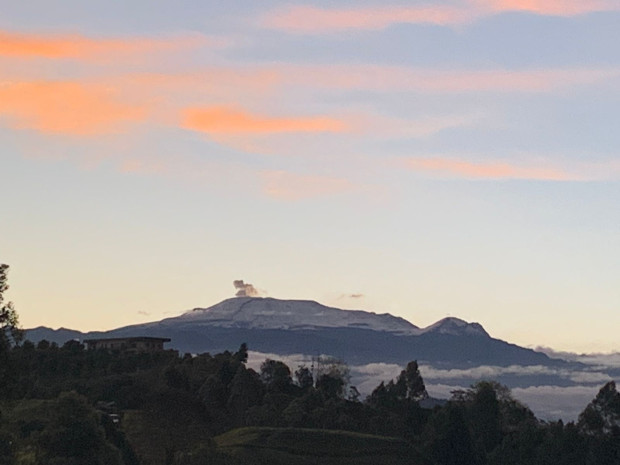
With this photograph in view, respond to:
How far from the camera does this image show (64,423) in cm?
14962

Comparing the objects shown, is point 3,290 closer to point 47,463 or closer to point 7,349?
point 7,349

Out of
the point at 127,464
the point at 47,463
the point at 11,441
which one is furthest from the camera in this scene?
the point at 127,464

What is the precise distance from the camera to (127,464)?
197625 millimetres

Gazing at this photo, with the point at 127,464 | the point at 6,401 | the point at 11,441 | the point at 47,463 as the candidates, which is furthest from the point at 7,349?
the point at 127,464

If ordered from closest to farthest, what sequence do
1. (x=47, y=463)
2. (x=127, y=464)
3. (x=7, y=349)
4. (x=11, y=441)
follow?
(x=7, y=349)
(x=11, y=441)
(x=47, y=463)
(x=127, y=464)

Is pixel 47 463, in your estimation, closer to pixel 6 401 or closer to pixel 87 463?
pixel 87 463

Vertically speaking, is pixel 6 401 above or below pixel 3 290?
below

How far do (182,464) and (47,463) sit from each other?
59.5 m

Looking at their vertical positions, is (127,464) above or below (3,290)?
below

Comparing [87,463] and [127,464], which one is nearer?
[87,463]

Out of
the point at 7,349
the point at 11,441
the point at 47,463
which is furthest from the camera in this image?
the point at 47,463

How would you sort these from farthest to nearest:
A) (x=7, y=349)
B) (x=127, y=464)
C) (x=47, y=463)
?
(x=127, y=464)
(x=47, y=463)
(x=7, y=349)

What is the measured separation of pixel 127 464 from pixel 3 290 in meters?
120

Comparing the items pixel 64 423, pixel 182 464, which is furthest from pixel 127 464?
pixel 64 423
